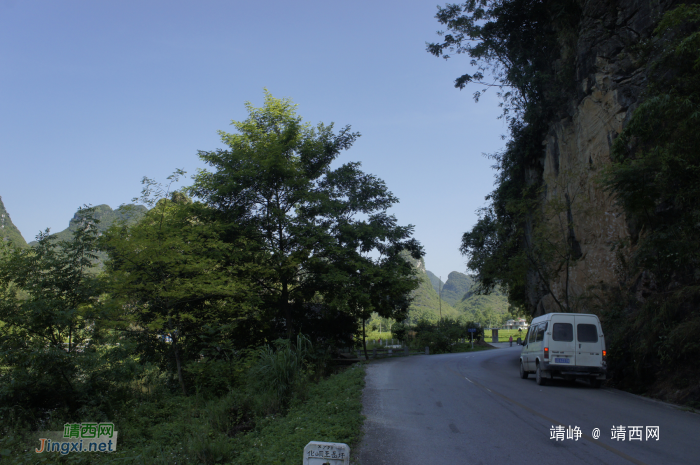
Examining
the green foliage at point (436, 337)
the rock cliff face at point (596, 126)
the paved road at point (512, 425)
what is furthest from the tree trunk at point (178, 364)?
the green foliage at point (436, 337)

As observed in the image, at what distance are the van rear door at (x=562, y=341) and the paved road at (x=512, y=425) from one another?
86 cm

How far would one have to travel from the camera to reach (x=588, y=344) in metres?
13.6

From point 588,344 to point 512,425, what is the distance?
703cm

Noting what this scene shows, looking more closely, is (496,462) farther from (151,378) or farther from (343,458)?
(151,378)

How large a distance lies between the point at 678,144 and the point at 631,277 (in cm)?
818

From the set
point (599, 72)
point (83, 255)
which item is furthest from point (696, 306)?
point (83, 255)

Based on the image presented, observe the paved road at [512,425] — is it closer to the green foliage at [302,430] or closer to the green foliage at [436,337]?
the green foliage at [302,430]

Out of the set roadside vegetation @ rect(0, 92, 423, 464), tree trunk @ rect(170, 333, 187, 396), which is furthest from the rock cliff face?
tree trunk @ rect(170, 333, 187, 396)

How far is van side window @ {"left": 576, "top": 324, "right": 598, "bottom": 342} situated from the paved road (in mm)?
1518

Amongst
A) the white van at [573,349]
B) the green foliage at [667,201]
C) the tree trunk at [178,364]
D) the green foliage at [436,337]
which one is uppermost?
the green foliage at [667,201]

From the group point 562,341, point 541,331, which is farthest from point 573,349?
point 541,331

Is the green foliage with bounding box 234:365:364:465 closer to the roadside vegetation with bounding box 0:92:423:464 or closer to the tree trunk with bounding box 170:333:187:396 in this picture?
the roadside vegetation with bounding box 0:92:423:464

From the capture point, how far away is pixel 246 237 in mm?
24375

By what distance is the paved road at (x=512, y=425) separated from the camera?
630cm
